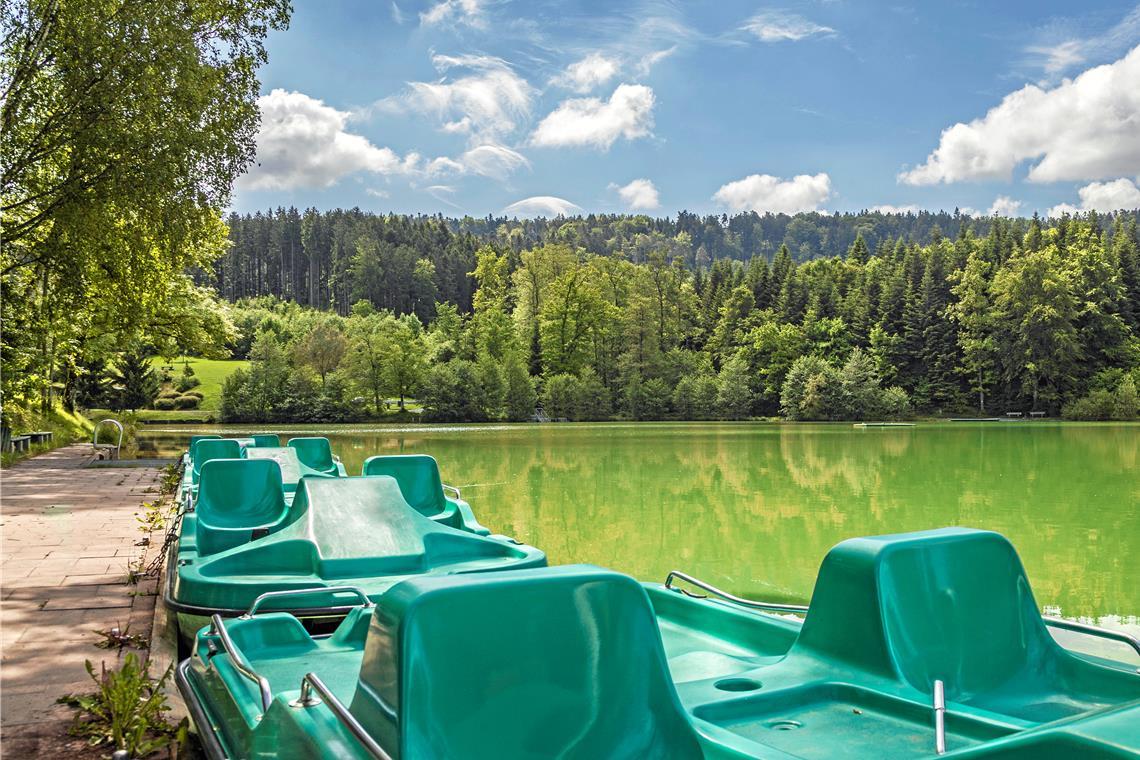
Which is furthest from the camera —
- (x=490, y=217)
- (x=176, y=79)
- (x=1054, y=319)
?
(x=490, y=217)

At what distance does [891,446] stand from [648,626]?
3065cm

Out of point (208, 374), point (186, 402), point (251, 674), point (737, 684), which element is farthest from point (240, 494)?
point (208, 374)

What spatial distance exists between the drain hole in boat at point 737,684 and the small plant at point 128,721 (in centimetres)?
220

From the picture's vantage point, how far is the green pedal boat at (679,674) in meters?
2.66

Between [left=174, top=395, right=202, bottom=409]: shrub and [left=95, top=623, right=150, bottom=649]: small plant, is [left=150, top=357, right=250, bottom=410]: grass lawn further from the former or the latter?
[left=95, top=623, right=150, bottom=649]: small plant

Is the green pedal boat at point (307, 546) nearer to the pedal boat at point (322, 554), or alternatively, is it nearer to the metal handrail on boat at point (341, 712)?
the pedal boat at point (322, 554)

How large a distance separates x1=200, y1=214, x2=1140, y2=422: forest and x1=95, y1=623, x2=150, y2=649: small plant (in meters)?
51.5

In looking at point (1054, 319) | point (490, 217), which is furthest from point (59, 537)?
point (490, 217)

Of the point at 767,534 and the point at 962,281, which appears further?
the point at 962,281

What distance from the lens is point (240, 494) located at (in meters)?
8.88

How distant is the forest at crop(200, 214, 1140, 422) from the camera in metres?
59.1

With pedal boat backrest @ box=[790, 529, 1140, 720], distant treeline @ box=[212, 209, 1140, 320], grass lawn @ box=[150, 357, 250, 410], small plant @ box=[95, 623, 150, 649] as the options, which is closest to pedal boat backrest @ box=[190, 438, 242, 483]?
small plant @ box=[95, 623, 150, 649]

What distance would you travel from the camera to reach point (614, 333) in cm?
6562

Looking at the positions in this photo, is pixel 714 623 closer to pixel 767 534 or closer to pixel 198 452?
pixel 767 534
